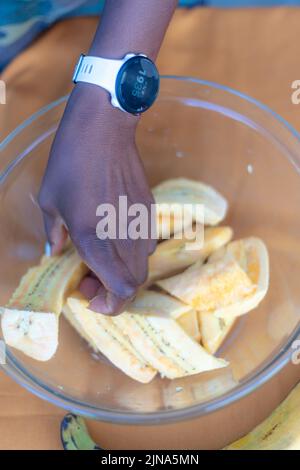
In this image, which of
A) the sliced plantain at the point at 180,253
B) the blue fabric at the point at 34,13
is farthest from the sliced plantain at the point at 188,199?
the blue fabric at the point at 34,13

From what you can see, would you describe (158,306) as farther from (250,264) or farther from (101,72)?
(101,72)

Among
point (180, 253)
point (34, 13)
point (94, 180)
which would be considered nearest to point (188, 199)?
point (180, 253)

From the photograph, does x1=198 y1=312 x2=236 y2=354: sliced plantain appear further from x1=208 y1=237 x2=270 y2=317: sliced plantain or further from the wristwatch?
the wristwatch

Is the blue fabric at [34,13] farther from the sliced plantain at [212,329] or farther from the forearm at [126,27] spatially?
the sliced plantain at [212,329]

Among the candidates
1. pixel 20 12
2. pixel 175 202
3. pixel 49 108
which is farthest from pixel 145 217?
pixel 20 12

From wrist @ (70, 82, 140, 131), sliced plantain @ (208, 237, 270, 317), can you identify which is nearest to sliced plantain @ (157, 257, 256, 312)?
sliced plantain @ (208, 237, 270, 317)

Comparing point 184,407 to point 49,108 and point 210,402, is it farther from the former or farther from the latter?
point 49,108
